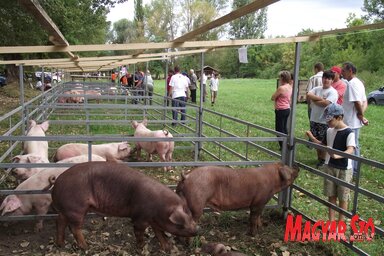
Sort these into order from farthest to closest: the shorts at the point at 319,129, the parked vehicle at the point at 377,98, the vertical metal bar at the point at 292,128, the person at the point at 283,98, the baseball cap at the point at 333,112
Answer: the parked vehicle at the point at 377,98, the person at the point at 283,98, the shorts at the point at 319,129, the vertical metal bar at the point at 292,128, the baseball cap at the point at 333,112

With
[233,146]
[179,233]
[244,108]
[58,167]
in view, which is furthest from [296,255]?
[244,108]

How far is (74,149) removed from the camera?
6625mm

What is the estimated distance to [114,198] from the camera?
156 inches

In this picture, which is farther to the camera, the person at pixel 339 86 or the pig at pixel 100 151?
the person at pixel 339 86

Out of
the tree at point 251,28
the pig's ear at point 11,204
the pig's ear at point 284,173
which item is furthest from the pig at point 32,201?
the tree at point 251,28

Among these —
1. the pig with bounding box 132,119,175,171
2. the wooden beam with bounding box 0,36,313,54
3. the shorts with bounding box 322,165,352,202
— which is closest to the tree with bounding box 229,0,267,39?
the pig with bounding box 132,119,175,171

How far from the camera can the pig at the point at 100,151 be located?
6.58 m

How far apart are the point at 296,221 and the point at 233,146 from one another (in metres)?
4.78

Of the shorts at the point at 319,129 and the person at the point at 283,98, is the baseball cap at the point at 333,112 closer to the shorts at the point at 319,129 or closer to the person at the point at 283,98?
the shorts at the point at 319,129

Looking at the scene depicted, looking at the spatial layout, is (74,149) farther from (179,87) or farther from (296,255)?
(179,87)

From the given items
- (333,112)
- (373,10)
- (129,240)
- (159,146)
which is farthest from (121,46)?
(373,10)

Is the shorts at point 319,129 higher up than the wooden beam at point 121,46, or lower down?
lower down

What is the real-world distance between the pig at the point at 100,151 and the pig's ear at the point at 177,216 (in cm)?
317

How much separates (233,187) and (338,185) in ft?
4.02
